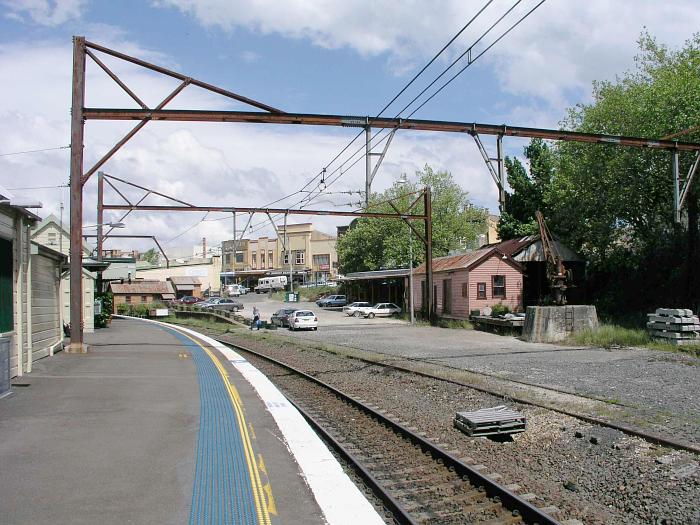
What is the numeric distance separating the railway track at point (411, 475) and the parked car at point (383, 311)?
43456 millimetres

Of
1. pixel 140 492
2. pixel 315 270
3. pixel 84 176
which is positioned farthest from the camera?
pixel 315 270

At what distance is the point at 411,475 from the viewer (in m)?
7.66

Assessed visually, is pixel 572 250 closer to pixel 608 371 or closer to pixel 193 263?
pixel 608 371

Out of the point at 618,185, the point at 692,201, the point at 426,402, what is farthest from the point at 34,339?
the point at 618,185

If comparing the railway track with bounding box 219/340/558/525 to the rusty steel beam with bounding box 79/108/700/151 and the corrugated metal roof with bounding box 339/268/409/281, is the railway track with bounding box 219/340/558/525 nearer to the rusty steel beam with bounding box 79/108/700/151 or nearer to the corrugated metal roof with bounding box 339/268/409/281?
the rusty steel beam with bounding box 79/108/700/151

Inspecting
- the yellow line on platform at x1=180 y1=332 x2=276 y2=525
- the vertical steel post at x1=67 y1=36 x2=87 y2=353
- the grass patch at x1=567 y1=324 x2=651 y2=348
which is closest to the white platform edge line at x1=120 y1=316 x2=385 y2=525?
the yellow line on platform at x1=180 y1=332 x2=276 y2=525

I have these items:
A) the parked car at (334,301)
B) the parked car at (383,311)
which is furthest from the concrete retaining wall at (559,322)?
the parked car at (334,301)

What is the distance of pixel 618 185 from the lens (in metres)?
34.1

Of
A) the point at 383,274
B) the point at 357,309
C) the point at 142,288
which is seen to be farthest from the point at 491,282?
the point at 142,288

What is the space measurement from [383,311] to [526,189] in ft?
52.2

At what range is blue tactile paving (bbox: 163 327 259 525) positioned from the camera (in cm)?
601

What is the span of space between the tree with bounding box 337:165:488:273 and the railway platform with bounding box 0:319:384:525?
54868 mm

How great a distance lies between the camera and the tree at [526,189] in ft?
171

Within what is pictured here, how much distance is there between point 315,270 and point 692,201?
93.7 meters
